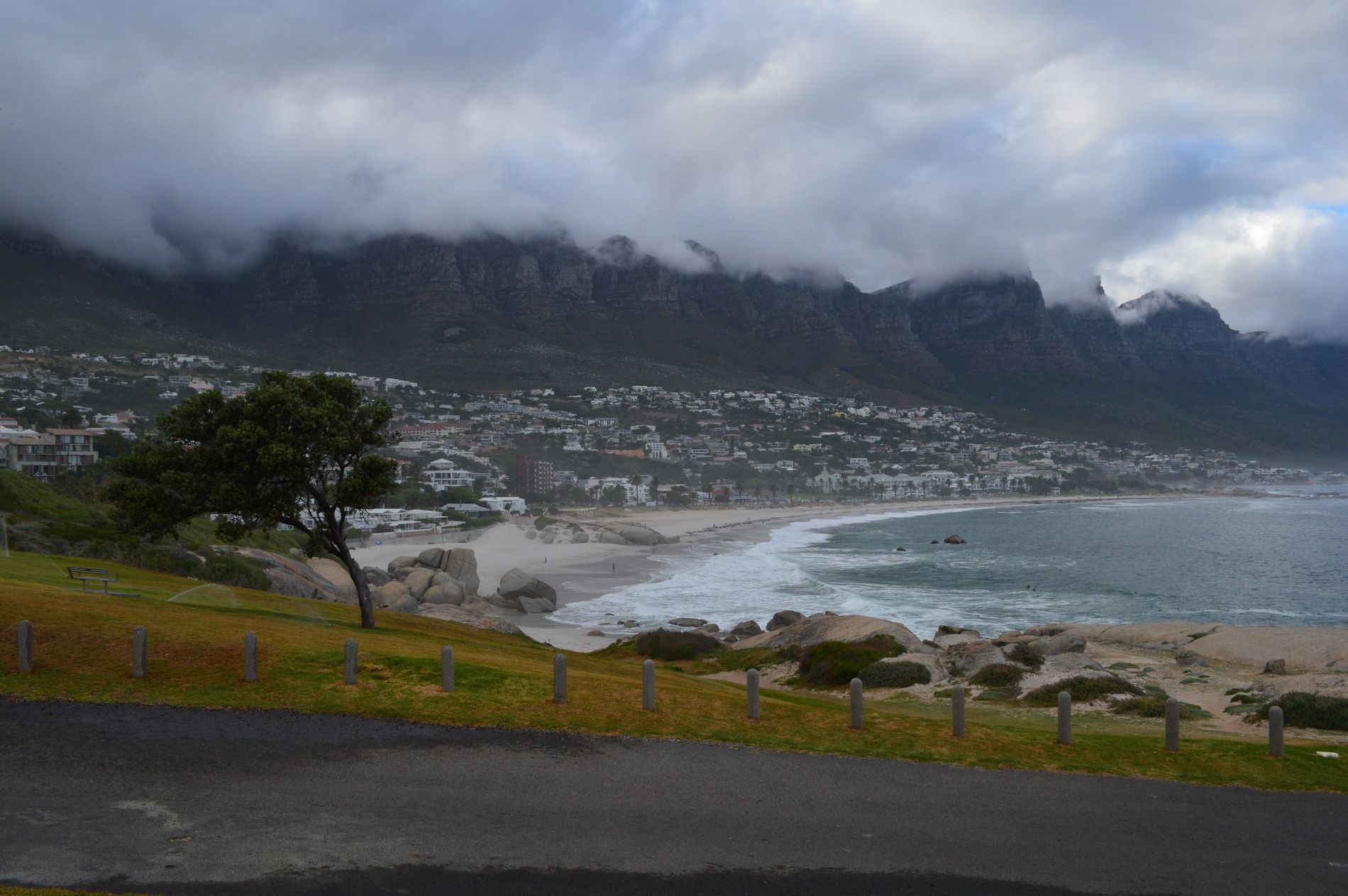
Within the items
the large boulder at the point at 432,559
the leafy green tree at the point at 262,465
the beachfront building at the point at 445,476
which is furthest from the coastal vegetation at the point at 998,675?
the beachfront building at the point at 445,476

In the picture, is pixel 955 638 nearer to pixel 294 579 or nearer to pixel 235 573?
pixel 294 579

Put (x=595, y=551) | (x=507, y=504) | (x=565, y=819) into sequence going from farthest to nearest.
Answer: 1. (x=507, y=504)
2. (x=595, y=551)
3. (x=565, y=819)

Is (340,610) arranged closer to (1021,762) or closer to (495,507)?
(1021,762)

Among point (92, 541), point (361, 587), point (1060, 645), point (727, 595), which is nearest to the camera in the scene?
point (361, 587)

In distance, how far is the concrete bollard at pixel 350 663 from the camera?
1485cm

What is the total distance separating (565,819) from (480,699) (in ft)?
16.6

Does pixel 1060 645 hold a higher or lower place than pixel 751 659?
higher

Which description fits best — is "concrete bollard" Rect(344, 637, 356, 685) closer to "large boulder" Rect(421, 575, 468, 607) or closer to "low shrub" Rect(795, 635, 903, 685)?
"low shrub" Rect(795, 635, 903, 685)

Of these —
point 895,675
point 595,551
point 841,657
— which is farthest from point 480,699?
point 595,551

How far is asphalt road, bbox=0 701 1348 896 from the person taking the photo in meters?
8.63

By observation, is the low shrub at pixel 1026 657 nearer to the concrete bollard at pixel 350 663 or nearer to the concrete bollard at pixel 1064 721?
the concrete bollard at pixel 1064 721

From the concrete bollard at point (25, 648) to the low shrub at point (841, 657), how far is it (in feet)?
64.9

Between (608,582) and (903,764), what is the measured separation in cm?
5032

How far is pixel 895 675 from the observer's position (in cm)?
2612
